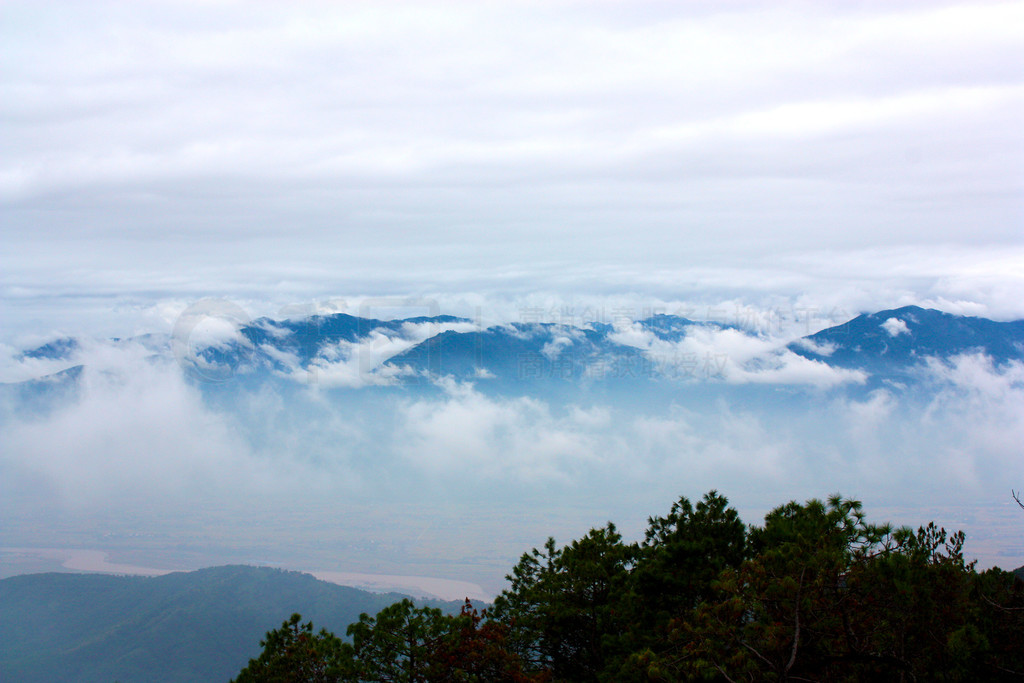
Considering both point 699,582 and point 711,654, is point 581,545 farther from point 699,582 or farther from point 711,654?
point 711,654

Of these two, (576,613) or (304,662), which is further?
(576,613)

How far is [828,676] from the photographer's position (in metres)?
13.9

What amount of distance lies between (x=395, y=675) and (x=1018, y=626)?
15368mm

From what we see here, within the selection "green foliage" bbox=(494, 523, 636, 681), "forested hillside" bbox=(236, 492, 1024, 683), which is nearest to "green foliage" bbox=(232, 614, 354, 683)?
"forested hillside" bbox=(236, 492, 1024, 683)

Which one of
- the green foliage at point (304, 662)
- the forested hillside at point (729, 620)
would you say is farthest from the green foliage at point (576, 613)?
the green foliage at point (304, 662)

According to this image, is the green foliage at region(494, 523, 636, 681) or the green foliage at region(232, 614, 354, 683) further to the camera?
the green foliage at region(494, 523, 636, 681)

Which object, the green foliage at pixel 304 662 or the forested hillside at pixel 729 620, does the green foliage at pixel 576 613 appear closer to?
the forested hillside at pixel 729 620

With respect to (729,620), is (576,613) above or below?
below

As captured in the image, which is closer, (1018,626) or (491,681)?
(1018,626)

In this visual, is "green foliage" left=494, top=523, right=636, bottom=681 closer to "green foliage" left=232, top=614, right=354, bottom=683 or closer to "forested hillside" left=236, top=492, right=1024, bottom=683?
"forested hillside" left=236, top=492, right=1024, bottom=683

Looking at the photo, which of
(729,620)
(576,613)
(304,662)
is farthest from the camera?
(576,613)

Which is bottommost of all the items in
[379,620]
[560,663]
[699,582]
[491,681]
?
[560,663]

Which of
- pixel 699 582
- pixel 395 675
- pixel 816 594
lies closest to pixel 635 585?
pixel 699 582

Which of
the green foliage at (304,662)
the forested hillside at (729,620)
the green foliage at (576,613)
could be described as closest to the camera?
the forested hillside at (729,620)
